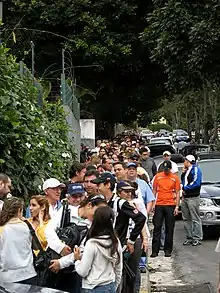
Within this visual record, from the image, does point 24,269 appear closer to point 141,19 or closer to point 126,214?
point 126,214

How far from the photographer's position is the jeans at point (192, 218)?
14578mm

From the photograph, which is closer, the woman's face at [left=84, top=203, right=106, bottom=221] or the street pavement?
the woman's face at [left=84, top=203, right=106, bottom=221]

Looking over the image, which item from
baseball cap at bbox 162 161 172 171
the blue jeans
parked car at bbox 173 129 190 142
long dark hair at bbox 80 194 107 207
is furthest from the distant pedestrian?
parked car at bbox 173 129 190 142

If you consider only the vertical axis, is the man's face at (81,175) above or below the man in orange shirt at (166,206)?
above

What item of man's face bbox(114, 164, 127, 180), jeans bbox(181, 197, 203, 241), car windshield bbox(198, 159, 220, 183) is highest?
man's face bbox(114, 164, 127, 180)

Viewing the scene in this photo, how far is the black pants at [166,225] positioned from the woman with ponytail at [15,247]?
6870 millimetres

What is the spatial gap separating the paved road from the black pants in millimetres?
308

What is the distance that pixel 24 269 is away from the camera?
21.8ft

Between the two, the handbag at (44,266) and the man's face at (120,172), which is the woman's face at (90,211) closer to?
the handbag at (44,266)

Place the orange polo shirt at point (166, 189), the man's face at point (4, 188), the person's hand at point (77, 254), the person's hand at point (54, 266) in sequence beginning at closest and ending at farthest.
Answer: the person's hand at point (77, 254)
the person's hand at point (54, 266)
the man's face at point (4, 188)
the orange polo shirt at point (166, 189)

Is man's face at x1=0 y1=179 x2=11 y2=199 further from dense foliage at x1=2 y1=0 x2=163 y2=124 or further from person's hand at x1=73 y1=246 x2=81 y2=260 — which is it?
dense foliage at x1=2 y1=0 x2=163 y2=124

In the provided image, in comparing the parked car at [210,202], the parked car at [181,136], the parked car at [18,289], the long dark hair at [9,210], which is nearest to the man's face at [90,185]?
the long dark hair at [9,210]

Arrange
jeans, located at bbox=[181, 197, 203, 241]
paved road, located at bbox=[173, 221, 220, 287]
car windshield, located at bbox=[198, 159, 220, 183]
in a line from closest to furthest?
paved road, located at bbox=[173, 221, 220, 287]
jeans, located at bbox=[181, 197, 203, 241]
car windshield, located at bbox=[198, 159, 220, 183]

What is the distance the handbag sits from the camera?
6.91m
